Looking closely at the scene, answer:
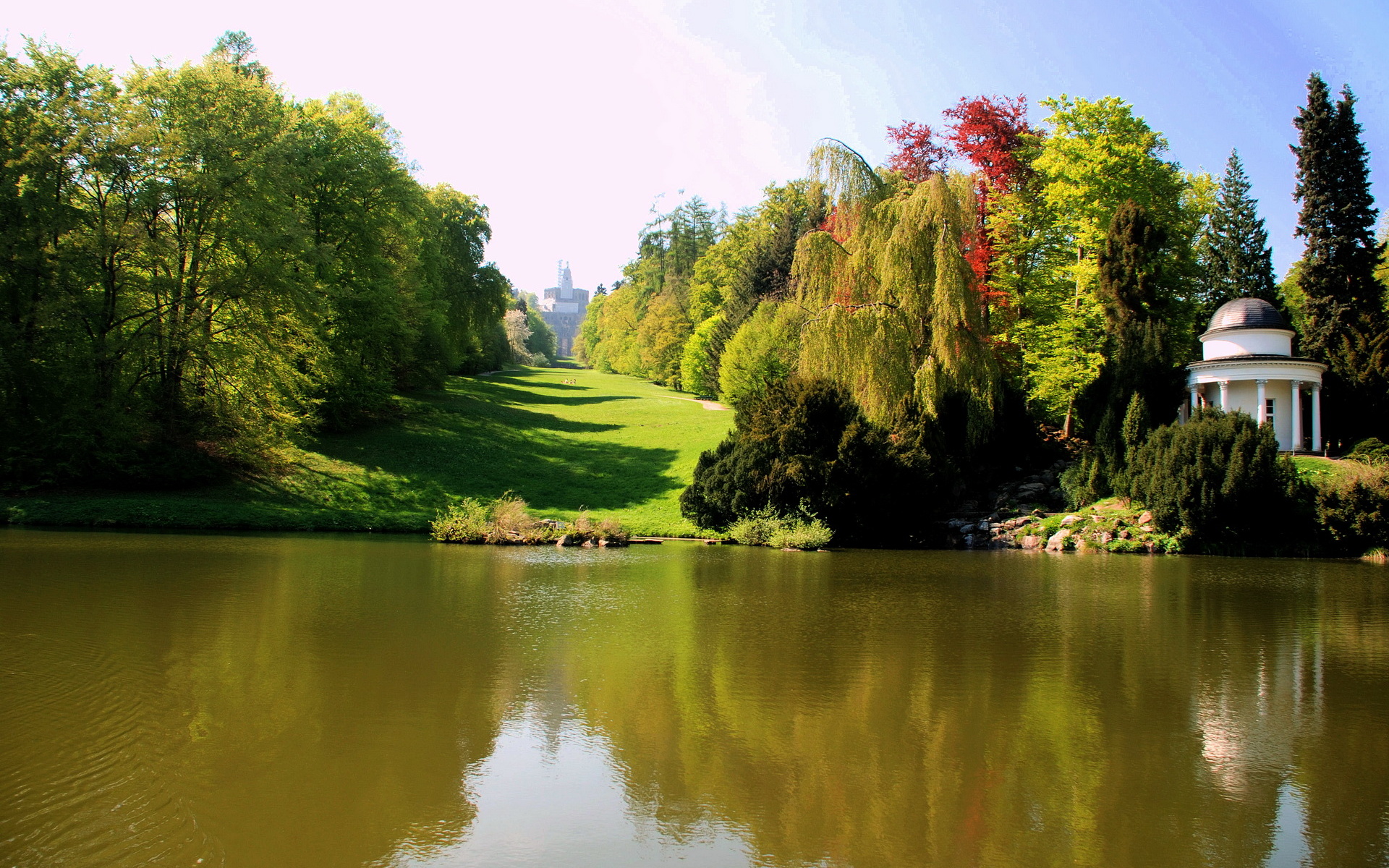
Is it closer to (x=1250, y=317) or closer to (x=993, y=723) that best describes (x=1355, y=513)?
(x=1250, y=317)

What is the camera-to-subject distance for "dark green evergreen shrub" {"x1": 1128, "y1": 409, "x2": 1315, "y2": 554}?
20375 mm

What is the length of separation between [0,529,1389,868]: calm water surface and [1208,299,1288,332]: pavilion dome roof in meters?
17.4

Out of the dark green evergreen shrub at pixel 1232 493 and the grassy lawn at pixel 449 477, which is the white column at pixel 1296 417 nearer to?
the dark green evergreen shrub at pixel 1232 493

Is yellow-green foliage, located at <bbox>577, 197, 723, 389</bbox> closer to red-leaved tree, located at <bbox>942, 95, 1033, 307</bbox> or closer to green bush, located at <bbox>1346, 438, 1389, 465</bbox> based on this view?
red-leaved tree, located at <bbox>942, 95, 1033, 307</bbox>

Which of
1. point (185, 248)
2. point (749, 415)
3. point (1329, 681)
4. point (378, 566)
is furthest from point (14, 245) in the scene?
point (1329, 681)

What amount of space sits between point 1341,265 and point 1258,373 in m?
8.29

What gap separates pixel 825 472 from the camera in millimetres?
21359

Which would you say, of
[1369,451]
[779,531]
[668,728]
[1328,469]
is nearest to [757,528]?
[779,531]

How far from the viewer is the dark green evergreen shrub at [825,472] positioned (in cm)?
2155

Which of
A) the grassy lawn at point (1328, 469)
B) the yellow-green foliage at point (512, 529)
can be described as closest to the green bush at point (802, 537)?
the yellow-green foliage at point (512, 529)

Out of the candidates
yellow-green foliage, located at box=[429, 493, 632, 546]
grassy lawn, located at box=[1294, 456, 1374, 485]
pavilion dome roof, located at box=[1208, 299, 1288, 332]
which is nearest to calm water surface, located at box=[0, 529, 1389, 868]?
yellow-green foliage, located at box=[429, 493, 632, 546]

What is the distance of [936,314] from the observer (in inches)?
906

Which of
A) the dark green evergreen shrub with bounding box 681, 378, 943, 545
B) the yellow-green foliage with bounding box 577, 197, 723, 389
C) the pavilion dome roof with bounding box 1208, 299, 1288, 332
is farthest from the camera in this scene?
the yellow-green foliage with bounding box 577, 197, 723, 389

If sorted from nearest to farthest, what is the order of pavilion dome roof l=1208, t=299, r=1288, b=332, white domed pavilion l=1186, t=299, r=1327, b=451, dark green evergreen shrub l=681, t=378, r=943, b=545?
1. dark green evergreen shrub l=681, t=378, r=943, b=545
2. white domed pavilion l=1186, t=299, r=1327, b=451
3. pavilion dome roof l=1208, t=299, r=1288, b=332
